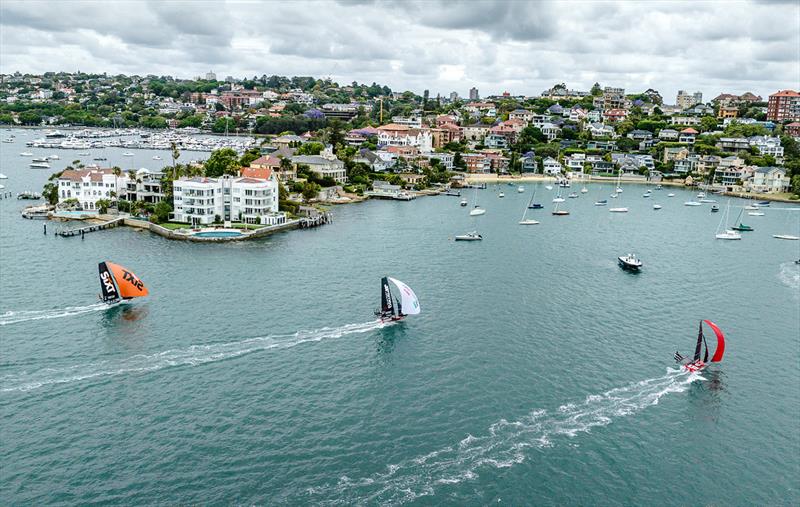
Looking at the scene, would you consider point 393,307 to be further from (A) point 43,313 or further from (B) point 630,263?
(B) point 630,263

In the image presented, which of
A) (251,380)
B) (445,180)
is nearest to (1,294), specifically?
(251,380)

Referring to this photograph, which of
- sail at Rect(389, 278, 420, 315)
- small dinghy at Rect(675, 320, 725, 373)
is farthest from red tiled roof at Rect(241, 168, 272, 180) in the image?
small dinghy at Rect(675, 320, 725, 373)

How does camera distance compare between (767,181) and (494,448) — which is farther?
(767,181)

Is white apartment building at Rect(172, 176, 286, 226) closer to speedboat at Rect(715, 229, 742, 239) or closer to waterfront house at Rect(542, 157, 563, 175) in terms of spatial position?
speedboat at Rect(715, 229, 742, 239)

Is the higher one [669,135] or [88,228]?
[669,135]

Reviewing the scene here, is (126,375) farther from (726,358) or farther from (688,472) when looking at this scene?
(726,358)

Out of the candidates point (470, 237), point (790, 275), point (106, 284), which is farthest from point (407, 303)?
point (790, 275)

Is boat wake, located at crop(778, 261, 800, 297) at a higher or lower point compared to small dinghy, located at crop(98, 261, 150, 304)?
lower
